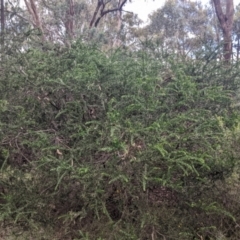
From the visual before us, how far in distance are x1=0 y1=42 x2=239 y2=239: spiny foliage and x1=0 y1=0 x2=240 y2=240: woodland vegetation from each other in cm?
1

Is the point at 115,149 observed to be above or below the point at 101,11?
below

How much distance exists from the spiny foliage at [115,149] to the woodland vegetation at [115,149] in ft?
0.04

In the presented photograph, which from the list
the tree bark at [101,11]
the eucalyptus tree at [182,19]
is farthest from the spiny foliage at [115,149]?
the eucalyptus tree at [182,19]

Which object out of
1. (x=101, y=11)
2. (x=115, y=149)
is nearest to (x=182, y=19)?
(x=101, y=11)

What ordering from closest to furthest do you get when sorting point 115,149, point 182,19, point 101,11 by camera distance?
point 115,149, point 101,11, point 182,19

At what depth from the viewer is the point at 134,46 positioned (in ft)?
19.7

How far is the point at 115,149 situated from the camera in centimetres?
386

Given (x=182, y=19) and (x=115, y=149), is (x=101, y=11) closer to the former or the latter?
(x=115, y=149)

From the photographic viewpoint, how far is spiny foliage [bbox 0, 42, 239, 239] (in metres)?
3.96

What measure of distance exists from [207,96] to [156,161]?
1075mm

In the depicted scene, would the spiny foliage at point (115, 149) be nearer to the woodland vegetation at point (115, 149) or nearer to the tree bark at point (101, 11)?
the woodland vegetation at point (115, 149)

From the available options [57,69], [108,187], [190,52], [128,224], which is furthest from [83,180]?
[190,52]

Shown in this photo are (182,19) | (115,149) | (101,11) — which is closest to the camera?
(115,149)

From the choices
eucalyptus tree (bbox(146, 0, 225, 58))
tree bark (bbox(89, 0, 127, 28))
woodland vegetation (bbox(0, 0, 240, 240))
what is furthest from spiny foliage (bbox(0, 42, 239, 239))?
eucalyptus tree (bbox(146, 0, 225, 58))
